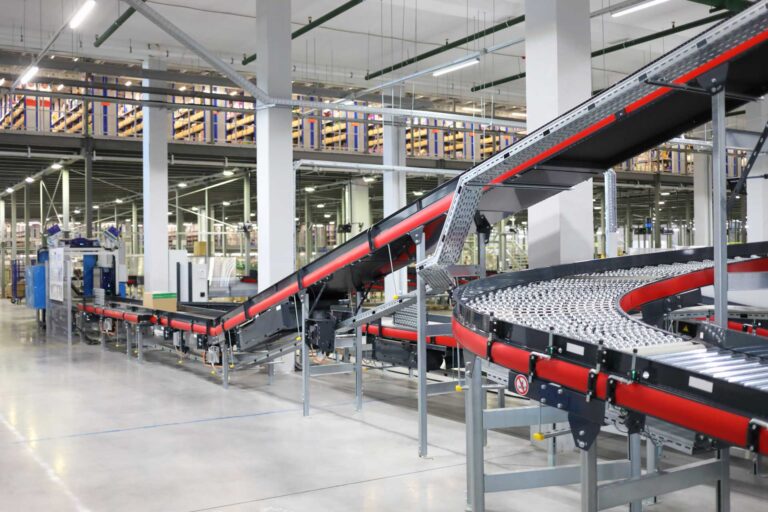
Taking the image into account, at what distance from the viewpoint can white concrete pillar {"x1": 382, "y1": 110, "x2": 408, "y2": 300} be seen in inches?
569

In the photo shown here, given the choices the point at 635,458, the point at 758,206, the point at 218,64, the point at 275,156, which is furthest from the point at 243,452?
the point at 758,206

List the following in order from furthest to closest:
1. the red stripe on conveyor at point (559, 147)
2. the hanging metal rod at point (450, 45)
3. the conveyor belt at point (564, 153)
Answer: the hanging metal rod at point (450, 45)
the red stripe on conveyor at point (559, 147)
the conveyor belt at point (564, 153)

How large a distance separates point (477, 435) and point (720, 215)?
1.65 m

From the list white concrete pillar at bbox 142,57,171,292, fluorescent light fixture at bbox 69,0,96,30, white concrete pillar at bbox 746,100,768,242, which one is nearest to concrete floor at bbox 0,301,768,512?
fluorescent light fixture at bbox 69,0,96,30

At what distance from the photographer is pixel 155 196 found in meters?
14.1

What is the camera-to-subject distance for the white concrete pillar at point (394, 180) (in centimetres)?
1446

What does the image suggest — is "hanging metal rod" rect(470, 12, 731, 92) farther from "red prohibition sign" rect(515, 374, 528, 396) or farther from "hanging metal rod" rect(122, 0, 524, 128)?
"red prohibition sign" rect(515, 374, 528, 396)

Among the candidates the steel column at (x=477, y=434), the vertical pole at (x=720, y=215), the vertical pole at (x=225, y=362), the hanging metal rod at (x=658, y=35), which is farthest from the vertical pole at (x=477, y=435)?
the hanging metal rod at (x=658, y=35)

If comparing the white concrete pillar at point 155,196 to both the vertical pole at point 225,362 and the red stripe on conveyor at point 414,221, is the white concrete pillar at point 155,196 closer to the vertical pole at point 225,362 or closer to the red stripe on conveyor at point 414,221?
the vertical pole at point 225,362

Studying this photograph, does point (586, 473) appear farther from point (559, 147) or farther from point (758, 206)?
point (758, 206)

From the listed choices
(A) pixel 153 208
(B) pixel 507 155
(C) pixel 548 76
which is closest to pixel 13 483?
(B) pixel 507 155

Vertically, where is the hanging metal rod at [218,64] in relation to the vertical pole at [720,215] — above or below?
above

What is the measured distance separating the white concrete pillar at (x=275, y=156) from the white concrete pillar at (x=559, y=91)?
4.33 m

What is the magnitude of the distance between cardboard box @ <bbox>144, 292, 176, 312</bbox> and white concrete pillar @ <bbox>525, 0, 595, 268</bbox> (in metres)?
6.65
